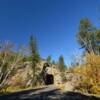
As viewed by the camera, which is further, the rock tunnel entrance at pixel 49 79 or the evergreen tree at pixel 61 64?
the evergreen tree at pixel 61 64

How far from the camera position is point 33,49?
50.8 metres

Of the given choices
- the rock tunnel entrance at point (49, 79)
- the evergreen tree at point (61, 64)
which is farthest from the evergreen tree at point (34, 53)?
the evergreen tree at point (61, 64)

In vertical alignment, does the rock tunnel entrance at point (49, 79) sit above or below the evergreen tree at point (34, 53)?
below

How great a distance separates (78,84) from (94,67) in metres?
3.13

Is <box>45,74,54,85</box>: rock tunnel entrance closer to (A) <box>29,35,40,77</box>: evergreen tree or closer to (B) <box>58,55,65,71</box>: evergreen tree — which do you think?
(A) <box>29,35,40,77</box>: evergreen tree

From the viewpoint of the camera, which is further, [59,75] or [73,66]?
[59,75]

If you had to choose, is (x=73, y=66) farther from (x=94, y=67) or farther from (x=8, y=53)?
(x=8, y=53)

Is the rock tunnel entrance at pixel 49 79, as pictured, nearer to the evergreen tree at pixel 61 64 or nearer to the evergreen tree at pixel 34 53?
the evergreen tree at pixel 34 53

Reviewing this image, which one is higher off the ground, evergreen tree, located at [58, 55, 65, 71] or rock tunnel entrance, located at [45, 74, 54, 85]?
evergreen tree, located at [58, 55, 65, 71]

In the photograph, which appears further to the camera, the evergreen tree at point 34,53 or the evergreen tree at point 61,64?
the evergreen tree at point 61,64

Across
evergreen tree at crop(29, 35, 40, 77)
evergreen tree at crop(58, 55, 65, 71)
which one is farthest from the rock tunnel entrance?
evergreen tree at crop(58, 55, 65, 71)

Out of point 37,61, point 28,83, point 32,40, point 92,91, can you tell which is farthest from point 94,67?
point 32,40

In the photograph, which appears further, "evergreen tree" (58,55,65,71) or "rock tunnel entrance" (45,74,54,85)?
"evergreen tree" (58,55,65,71)

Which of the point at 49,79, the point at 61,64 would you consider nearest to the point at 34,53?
the point at 49,79
